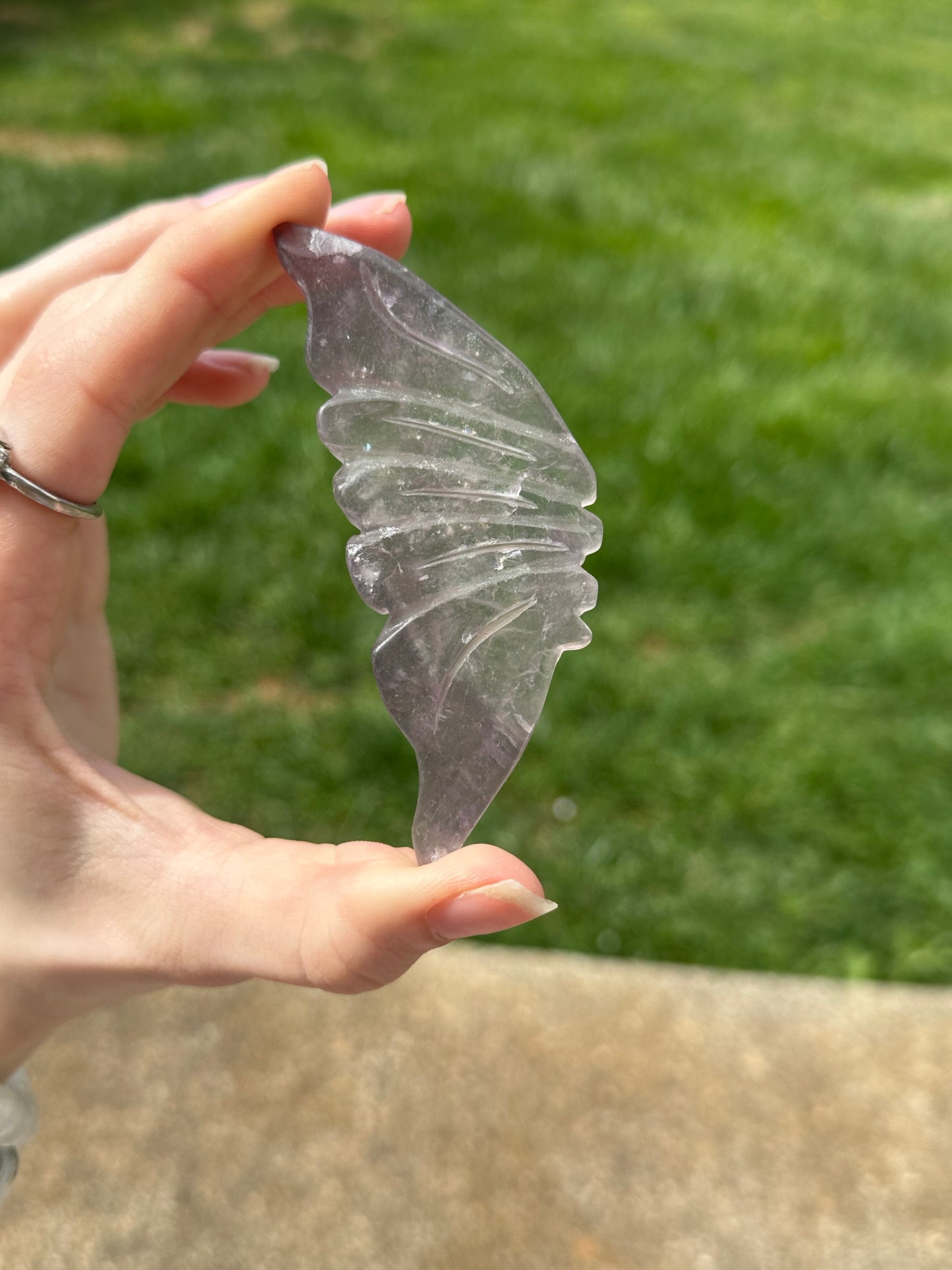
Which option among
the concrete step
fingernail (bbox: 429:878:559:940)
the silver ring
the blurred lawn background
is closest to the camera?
fingernail (bbox: 429:878:559:940)

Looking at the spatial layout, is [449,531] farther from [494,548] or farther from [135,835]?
[135,835]

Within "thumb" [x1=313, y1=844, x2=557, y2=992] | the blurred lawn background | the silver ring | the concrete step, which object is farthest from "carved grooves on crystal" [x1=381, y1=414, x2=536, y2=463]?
the blurred lawn background

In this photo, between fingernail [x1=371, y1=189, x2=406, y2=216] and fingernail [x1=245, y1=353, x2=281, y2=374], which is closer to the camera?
fingernail [x1=371, y1=189, x2=406, y2=216]

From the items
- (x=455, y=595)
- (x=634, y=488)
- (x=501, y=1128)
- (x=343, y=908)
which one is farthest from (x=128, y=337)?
(x=634, y=488)

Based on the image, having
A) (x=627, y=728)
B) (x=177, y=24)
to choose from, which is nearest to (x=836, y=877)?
(x=627, y=728)

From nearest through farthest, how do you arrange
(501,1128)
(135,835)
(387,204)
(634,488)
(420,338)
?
(135,835)
(420,338)
(387,204)
(501,1128)
(634,488)

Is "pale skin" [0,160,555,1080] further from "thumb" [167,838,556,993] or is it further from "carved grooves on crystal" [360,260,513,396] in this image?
"carved grooves on crystal" [360,260,513,396]
